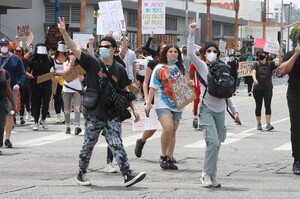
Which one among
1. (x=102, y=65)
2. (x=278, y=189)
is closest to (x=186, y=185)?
(x=278, y=189)

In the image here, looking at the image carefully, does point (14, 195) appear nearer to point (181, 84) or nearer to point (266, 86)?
point (181, 84)

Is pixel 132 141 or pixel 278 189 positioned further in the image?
pixel 132 141

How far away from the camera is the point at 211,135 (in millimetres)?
9844

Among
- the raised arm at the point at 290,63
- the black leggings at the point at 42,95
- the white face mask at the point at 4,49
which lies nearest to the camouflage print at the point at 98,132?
the raised arm at the point at 290,63

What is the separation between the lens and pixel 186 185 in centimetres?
1005

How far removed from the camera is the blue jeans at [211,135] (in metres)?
9.80

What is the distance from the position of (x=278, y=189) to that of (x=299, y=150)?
1468 mm

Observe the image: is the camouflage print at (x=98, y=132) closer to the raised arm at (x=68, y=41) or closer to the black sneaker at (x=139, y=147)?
the raised arm at (x=68, y=41)

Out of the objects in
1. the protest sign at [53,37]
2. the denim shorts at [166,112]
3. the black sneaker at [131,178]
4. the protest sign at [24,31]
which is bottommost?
the black sneaker at [131,178]

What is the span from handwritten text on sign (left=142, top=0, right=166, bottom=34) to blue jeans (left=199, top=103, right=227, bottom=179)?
15.1m

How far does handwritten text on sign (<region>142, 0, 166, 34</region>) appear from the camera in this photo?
25.4m

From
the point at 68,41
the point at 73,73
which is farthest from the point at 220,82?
the point at 73,73

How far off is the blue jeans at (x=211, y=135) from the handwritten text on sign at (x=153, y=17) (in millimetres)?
15069

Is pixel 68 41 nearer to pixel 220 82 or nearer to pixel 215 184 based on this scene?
pixel 220 82
